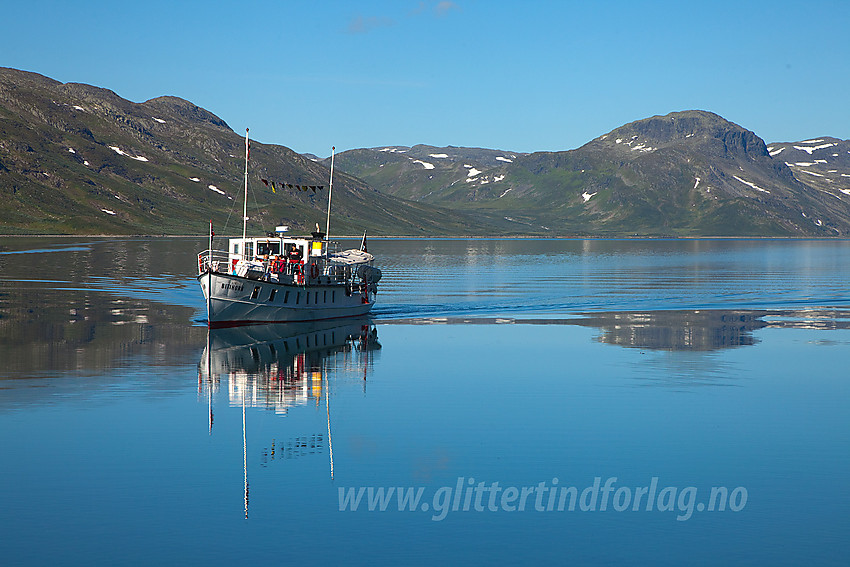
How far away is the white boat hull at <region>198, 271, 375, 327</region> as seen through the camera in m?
69.2

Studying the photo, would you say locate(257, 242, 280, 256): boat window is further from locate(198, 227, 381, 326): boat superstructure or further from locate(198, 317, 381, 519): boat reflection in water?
locate(198, 317, 381, 519): boat reflection in water

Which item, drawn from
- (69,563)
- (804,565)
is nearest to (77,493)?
(69,563)

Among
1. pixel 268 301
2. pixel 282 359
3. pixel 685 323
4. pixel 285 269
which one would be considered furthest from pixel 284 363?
pixel 685 323

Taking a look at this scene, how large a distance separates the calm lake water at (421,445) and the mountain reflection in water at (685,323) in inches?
25.8

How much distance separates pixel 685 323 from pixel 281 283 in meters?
32.8

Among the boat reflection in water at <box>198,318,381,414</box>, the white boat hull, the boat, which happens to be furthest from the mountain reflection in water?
the boat reflection in water at <box>198,318,381,414</box>

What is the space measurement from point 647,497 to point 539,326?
4748cm

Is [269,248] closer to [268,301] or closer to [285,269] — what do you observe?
[285,269]

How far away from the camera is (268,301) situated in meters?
72.6

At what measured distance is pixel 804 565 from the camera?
2155 cm

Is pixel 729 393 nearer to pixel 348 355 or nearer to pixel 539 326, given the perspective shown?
pixel 348 355

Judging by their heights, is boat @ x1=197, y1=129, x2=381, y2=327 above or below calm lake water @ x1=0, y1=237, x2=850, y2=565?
above

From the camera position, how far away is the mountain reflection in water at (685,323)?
63625mm

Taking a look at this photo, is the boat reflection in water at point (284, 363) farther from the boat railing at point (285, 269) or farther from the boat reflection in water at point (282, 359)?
the boat railing at point (285, 269)
